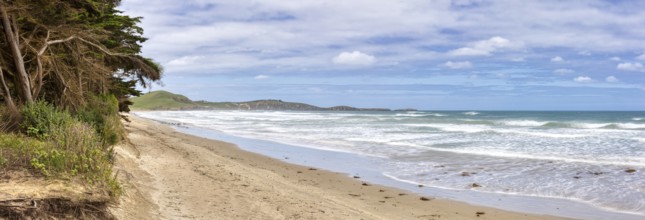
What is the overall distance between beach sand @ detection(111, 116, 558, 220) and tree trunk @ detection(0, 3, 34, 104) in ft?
7.47

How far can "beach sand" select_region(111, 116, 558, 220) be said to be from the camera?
6.75 m

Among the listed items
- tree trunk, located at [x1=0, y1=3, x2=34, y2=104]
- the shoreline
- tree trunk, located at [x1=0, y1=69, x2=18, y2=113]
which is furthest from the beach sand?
tree trunk, located at [x1=0, y1=3, x2=34, y2=104]

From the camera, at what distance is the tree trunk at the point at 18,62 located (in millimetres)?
9955

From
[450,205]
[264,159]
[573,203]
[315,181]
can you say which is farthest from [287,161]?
[573,203]

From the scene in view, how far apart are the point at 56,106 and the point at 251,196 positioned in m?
6.48

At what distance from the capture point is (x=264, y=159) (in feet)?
50.8

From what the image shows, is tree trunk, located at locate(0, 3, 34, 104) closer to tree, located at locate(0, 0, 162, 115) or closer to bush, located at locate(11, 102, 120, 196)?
tree, located at locate(0, 0, 162, 115)

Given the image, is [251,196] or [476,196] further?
[476,196]

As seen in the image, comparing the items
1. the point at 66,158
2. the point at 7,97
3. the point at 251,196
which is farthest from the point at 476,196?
the point at 7,97

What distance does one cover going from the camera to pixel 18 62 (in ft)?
34.4

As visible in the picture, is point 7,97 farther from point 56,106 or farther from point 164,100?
point 164,100

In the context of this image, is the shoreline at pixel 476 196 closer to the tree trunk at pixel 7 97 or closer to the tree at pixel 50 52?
the tree at pixel 50 52

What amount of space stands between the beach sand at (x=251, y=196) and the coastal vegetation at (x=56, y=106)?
2.01 feet

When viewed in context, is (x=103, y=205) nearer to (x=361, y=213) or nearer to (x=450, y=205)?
(x=361, y=213)
